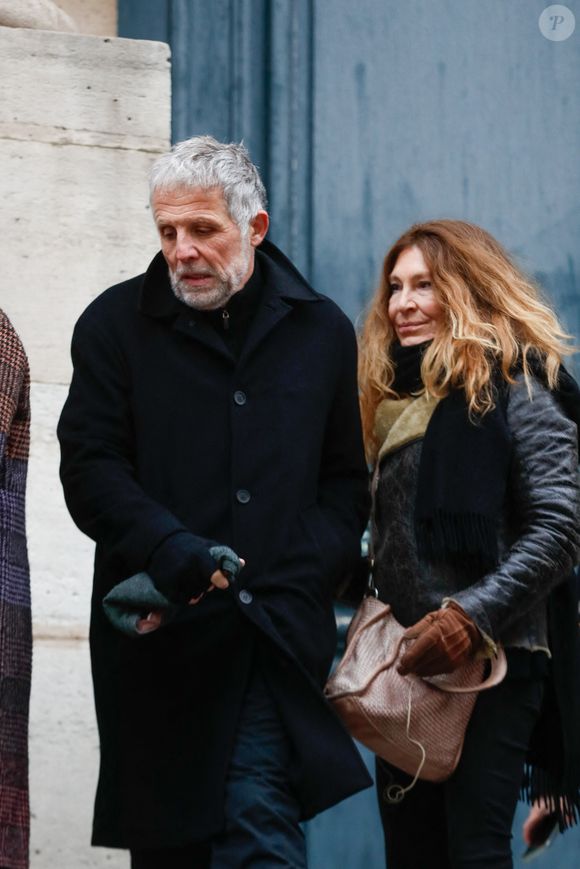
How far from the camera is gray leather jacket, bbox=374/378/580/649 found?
162 inches

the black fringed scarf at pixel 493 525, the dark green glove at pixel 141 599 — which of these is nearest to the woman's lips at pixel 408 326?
the black fringed scarf at pixel 493 525

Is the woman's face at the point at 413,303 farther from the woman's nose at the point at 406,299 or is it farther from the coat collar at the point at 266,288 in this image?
the coat collar at the point at 266,288

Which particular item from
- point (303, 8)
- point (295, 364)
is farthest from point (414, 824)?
point (303, 8)

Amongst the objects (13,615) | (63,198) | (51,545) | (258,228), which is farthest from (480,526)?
(63,198)

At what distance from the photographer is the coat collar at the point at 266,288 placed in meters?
4.16

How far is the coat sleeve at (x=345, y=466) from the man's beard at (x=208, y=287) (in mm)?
297

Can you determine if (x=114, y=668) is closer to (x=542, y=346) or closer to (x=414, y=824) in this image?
(x=414, y=824)

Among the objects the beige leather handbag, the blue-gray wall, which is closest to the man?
the beige leather handbag

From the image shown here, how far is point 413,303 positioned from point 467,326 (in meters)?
0.17

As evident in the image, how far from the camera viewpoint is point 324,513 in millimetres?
4125

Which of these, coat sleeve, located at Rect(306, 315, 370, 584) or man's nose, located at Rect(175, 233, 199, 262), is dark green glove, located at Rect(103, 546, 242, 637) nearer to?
coat sleeve, located at Rect(306, 315, 370, 584)

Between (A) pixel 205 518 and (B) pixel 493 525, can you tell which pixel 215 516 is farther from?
(B) pixel 493 525

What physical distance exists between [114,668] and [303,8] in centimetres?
244

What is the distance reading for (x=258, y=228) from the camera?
423cm
